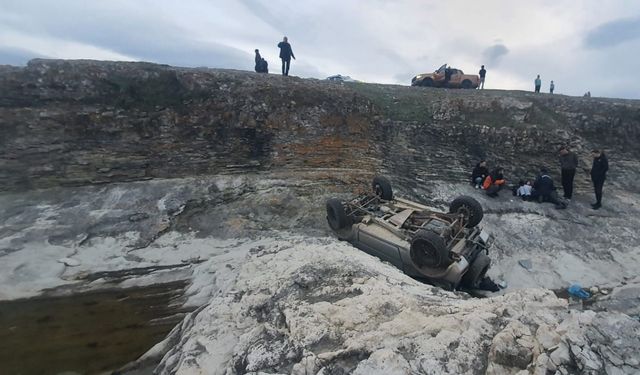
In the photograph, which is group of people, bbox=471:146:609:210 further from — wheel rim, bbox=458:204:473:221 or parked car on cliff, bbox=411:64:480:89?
parked car on cliff, bbox=411:64:480:89

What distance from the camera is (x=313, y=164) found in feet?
45.3

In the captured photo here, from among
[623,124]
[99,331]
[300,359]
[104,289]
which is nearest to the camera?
[300,359]

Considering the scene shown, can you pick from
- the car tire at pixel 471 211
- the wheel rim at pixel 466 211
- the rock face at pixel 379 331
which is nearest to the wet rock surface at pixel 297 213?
the rock face at pixel 379 331

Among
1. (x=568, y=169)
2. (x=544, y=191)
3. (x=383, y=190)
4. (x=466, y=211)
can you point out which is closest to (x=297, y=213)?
(x=383, y=190)

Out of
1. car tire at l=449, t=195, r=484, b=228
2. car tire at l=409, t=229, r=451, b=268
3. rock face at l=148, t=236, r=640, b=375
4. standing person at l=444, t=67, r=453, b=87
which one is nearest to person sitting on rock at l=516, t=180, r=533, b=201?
car tire at l=449, t=195, r=484, b=228

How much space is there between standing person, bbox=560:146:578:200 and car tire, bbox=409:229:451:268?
8.27m

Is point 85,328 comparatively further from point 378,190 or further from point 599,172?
point 599,172

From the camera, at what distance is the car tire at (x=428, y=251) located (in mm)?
7715

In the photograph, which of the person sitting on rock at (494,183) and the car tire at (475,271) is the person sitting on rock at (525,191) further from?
A: the car tire at (475,271)

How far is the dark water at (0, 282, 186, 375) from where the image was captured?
19.1ft

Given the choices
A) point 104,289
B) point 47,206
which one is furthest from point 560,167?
point 47,206

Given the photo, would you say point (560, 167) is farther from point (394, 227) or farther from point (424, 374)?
point (424, 374)

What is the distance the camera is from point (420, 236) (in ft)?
26.0

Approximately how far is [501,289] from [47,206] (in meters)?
12.7
